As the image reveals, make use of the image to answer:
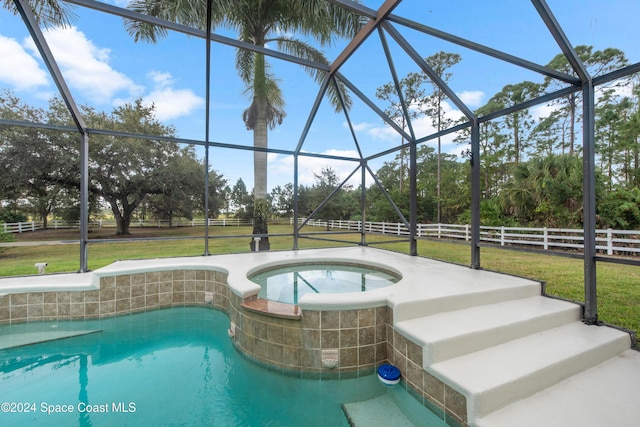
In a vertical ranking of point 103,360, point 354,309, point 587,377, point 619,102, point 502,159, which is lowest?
point 103,360

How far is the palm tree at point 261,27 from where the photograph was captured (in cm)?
606

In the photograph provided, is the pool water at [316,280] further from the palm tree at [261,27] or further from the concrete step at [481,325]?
the palm tree at [261,27]

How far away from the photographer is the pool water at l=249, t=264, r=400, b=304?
367cm

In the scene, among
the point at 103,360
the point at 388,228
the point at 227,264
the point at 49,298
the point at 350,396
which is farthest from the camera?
the point at 388,228

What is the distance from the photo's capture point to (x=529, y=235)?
7.04m

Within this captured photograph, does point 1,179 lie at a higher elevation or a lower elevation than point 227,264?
higher

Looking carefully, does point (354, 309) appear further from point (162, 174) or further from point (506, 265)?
point (162, 174)

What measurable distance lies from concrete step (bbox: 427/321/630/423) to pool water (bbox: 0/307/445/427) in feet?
1.32

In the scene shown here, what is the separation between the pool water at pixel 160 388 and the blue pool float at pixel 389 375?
92 mm

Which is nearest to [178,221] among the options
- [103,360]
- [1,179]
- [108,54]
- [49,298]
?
[1,179]

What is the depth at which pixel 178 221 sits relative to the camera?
17906 mm

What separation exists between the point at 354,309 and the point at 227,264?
2784 mm

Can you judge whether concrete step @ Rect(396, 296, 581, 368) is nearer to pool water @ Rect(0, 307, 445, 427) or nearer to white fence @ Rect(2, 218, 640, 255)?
pool water @ Rect(0, 307, 445, 427)

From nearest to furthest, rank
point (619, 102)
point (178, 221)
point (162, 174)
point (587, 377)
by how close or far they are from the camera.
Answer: point (587, 377)
point (619, 102)
point (162, 174)
point (178, 221)
